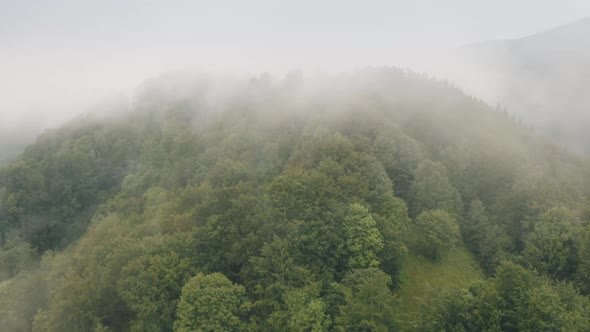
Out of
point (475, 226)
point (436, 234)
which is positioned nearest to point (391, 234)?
point (436, 234)

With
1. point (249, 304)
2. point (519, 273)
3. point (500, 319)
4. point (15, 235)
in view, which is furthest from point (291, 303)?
point (15, 235)

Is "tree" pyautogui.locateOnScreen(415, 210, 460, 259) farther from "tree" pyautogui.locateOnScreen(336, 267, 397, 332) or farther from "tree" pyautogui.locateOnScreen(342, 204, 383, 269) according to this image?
"tree" pyautogui.locateOnScreen(336, 267, 397, 332)

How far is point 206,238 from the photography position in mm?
44688

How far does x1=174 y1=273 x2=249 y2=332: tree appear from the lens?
35531mm

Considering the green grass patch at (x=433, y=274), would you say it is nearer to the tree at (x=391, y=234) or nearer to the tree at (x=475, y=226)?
the tree at (x=475, y=226)

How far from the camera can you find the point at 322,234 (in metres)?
44.6

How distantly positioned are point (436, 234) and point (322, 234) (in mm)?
21208

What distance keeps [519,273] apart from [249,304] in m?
28.5

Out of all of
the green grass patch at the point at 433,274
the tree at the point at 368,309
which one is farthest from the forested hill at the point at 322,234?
the green grass patch at the point at 433,274

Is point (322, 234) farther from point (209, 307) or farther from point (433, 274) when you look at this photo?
point (433, 274)

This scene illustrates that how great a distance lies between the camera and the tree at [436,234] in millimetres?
54938

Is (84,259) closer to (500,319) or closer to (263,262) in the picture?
(263,262)

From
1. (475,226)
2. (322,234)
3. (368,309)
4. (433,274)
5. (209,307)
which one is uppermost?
(322,234)

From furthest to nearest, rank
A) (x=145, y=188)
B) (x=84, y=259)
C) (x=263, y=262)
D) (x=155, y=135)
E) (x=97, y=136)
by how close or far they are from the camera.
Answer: (x=97, y=136), (x=155, y=135), (x=145, y=188), (x=84, y=259), (x=263, y=262)
